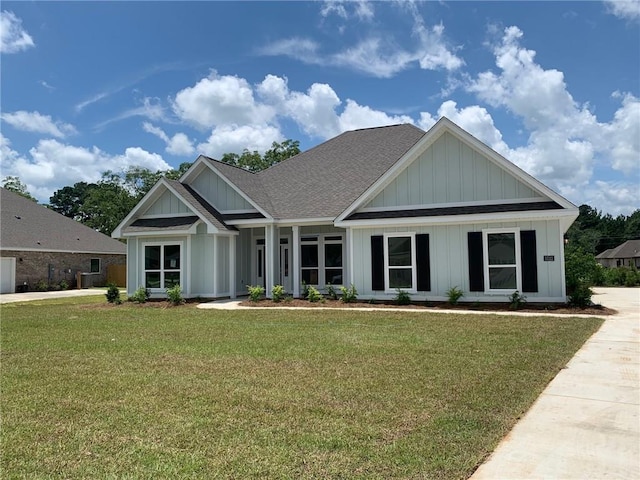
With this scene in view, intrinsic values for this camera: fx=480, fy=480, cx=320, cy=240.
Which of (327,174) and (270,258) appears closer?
(270,258)

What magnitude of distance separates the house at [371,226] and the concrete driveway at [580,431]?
772 centimetres

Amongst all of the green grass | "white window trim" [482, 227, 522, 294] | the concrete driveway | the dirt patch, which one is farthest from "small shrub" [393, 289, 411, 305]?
the concrete driveway

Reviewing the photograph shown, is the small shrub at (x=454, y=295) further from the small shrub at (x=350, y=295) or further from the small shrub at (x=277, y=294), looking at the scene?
the small shrub at (x=277, y=294)

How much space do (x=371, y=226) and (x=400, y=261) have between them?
1553 millimetres

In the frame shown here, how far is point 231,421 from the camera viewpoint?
→ 4.66 m

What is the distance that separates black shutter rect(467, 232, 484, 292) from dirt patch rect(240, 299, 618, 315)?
1.86 feet

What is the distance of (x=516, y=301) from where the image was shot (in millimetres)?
14430

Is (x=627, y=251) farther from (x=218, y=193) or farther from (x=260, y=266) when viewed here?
(x=218, y=193)

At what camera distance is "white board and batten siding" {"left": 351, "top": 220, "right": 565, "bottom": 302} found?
567 inches

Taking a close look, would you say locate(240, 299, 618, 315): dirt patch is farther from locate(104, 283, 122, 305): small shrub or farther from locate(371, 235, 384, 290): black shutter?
locate(104, 283, 122, 305): small shrub

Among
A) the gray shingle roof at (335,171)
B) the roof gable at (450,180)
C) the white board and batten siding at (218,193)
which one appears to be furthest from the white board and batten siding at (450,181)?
the white board and batten siding at (218,193)

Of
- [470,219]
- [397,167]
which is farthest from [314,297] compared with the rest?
[470,219]

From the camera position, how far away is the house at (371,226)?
14.9m

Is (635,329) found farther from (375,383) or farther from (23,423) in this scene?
(23,423)
